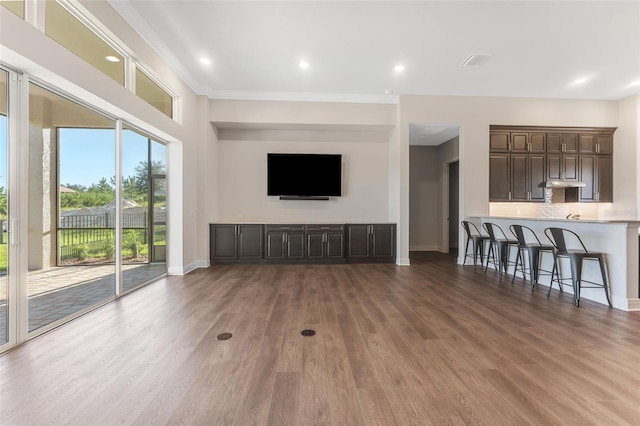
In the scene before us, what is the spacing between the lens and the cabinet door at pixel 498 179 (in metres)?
5.78

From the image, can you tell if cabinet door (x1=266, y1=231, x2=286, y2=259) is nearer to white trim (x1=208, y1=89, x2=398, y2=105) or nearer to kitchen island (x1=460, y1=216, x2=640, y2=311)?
white trim (x1=208, y1=89, x2=398, y2=105)

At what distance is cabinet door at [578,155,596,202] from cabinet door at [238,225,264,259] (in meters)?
7.22

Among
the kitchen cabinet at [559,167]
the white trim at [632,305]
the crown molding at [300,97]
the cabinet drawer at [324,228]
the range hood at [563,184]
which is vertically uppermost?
the crown molding at [300,97]

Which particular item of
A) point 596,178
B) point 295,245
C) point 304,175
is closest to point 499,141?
point 596,178

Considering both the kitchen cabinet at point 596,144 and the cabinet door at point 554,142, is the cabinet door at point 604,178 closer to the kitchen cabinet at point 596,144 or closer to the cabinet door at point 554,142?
the kitchen cabinet at point 596,144

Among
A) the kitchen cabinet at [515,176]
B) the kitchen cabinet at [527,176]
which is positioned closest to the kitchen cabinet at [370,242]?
the kitchen cabinet at [515,176]

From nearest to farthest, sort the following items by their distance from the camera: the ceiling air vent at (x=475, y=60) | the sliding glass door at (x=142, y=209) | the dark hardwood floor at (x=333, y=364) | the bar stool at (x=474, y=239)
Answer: the dark hardwood floor at (x=333, y=364)
the sliding glass door at (x=142, y=209)
the ceiling air vent at (x=475, y=60)
the bar stool at (x=474, y=239)

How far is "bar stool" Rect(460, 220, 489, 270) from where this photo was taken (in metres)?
5.25

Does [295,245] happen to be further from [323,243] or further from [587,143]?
[587,143]

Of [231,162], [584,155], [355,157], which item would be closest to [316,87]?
[355,157]

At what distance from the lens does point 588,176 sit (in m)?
5.91

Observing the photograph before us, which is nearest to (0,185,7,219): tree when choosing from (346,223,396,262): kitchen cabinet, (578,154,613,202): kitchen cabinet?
(346,223,396,262): kitchen cabinet

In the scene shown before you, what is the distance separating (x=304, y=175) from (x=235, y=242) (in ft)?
7.04

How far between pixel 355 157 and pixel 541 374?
16.9ft
